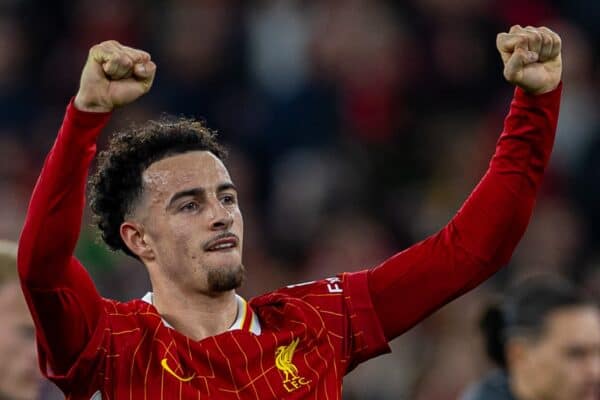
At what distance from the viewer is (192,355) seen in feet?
13.1

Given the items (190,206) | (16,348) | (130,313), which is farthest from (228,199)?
(16,348)

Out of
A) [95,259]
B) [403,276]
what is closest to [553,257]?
[95,259]

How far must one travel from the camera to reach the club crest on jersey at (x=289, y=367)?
404 centimetres

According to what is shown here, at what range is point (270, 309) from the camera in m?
4.27

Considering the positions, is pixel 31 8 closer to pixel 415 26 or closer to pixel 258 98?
pixel 258 98

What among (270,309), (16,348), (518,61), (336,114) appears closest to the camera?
(518,61)

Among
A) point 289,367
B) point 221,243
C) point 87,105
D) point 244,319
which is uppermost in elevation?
point 87,105

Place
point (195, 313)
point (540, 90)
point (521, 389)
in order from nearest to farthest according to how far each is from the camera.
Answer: point (540, 90) → point (195, 313) → point (521, 389)

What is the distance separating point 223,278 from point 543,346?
1836 mm

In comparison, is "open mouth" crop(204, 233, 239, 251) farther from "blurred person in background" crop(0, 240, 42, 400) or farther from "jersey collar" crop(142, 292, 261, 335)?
"blurred person in background" crop(0, 240, 42, 400)

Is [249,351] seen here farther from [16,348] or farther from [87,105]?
[16,348]

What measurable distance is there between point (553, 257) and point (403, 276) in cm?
472

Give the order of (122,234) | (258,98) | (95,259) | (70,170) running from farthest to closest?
(258,98)
(95,259)
(122,234)
(70,170)

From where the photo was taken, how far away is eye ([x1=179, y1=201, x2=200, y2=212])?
13.5ft
